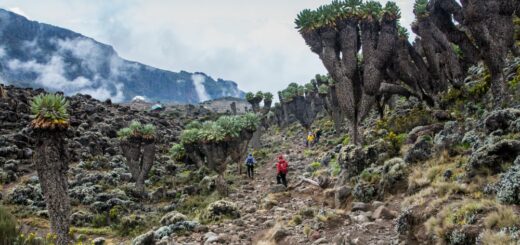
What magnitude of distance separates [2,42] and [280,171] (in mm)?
216704

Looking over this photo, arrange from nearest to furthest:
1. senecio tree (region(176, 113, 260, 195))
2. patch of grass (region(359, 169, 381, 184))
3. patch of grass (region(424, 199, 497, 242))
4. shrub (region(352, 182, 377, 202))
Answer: patch of grass (region(424, 199, 497, 242)) < shrub (region(352, 182, 377, 202)) < patch of grass (region(359, 169, 381, 184)) < senecio tree (region(176, 113, 260, 195))

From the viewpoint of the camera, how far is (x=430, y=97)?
90.4ft

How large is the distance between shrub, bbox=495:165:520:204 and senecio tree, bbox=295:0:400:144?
14262 millimetres

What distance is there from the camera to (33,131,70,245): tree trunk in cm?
1570

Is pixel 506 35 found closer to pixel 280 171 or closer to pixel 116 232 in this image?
pixel 280 171

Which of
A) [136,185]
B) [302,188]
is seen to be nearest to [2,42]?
[136,185]

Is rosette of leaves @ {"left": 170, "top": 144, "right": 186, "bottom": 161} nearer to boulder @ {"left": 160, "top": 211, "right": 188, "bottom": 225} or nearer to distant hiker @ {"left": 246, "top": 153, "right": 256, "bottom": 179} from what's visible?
distant hiker @ {"left": 246, "top": 153, "right": 256, "bottom": 179}

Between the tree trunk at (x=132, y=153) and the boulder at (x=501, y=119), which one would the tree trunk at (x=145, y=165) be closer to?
the tree trunk at (x=132, y=153)

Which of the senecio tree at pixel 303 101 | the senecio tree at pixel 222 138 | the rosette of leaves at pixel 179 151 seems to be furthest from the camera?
the senecio tree at pixel 303 101

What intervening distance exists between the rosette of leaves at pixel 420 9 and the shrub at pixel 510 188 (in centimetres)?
1934

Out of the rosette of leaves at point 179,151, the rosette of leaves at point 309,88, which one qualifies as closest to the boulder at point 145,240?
the rosette of leaves at point 179,151

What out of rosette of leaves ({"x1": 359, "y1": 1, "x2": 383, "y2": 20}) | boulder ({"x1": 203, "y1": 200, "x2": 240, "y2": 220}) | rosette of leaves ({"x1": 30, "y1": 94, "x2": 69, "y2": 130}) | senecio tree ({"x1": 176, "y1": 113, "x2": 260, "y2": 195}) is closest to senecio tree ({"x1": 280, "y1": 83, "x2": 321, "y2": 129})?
senecio tree ({"x1": 176, "y1": 113, "x2": 260, "y2": 195})

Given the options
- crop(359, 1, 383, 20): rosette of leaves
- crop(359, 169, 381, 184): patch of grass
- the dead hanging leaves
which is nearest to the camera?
crop(359, 169, 381, 184): patch of grass

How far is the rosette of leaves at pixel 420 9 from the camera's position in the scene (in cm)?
2559
